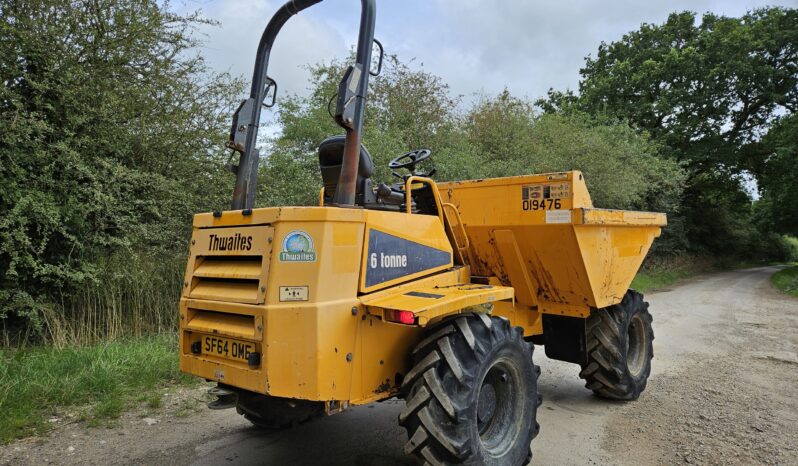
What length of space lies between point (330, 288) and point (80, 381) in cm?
355

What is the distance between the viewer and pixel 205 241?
330 cm

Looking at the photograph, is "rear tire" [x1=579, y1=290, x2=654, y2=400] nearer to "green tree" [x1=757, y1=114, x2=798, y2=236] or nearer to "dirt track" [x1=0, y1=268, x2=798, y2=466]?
"dirt track" [x1=0, y1=268, x2=798, y2=466]

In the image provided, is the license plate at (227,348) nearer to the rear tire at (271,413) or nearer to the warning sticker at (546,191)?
the rear tire at (271,413)

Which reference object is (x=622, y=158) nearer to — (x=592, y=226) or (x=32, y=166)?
(x=592, y=226)

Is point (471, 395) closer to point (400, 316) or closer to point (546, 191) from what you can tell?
point (400, 316)

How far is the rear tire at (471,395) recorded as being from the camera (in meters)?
2.82

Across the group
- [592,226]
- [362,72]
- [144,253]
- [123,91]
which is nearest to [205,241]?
[362,72]

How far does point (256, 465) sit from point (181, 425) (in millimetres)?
1101

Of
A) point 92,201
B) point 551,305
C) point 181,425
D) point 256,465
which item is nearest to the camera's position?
point 256,465

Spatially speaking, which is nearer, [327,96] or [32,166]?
[32,166]

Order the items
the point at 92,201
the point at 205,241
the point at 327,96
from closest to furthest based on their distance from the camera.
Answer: the point at 205,241, the point at 92,201, the point at 327,96

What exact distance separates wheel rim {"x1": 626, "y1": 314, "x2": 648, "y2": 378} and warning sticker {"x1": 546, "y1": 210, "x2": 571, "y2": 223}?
208 cm

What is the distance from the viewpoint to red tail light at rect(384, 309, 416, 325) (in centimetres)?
272

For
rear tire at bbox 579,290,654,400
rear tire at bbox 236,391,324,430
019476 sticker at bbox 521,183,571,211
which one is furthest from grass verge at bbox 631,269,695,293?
→ rear tire at bbox 236,391,324,430
